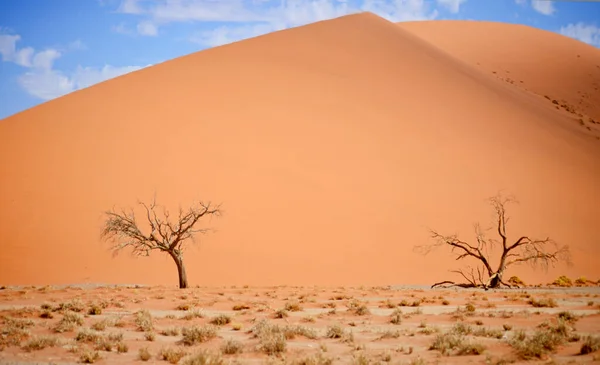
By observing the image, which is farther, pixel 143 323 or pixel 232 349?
pixel 143 323

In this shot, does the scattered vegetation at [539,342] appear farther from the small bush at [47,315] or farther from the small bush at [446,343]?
the small bush at [47,315]

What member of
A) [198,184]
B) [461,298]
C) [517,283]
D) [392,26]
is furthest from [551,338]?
[392,26]

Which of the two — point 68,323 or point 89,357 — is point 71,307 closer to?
point 68,323

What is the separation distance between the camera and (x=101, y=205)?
A: 30.5 metres

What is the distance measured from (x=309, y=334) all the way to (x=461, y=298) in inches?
353

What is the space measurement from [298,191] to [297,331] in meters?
21.9

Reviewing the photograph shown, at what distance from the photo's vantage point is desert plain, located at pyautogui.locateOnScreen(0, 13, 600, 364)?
14031 mm

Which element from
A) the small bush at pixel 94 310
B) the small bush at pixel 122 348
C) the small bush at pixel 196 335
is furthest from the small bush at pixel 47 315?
the small bush at pixel 122 348

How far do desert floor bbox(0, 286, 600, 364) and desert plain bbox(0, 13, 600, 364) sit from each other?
0.09m

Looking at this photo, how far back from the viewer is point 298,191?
3253cm

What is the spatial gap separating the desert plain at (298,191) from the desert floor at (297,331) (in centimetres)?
9

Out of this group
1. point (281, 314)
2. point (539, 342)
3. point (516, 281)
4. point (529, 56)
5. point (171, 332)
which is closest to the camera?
point (539, 342)

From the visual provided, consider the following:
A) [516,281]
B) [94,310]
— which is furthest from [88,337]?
[516,281]

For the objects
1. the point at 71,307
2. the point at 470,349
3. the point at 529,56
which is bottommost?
the point at 470,349
